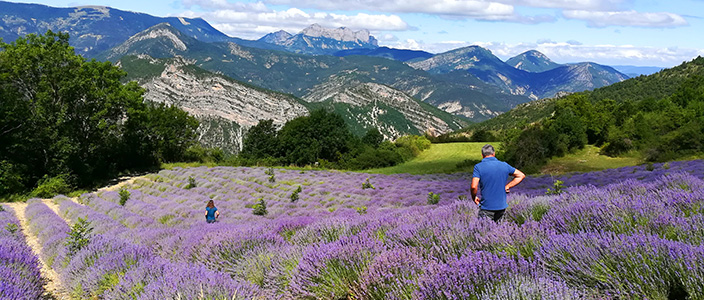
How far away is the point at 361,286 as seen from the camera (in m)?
3.08

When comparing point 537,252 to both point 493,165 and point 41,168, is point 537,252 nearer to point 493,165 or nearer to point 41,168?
point 493,165

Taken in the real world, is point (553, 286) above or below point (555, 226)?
above

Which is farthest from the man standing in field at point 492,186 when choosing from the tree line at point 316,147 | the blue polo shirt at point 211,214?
the tree line at point 316,147

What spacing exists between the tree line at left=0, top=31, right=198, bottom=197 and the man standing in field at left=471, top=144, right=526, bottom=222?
1242 inches

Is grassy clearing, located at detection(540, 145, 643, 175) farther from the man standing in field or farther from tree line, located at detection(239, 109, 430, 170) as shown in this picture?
the man standing in field

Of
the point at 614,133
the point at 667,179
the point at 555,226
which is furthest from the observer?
the point at 614,133

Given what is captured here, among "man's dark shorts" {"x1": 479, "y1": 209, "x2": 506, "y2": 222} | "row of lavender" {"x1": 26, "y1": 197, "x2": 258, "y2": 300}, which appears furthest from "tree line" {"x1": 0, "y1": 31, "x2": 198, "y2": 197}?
"man's dark shorts" {"x1": 479, "y1": 209, "x2": 506, "y2": 222}

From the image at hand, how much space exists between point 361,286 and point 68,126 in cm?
3451

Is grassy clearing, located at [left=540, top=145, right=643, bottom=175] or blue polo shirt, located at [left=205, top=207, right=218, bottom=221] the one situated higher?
blue polo shirt, located at [left=205, top=207, right=218, bottom=221]

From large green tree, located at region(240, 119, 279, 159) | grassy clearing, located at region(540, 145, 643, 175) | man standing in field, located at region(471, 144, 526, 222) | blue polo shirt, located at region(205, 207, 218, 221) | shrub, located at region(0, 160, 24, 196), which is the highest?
man standing in field, located at region(471, 144, 526, 222)

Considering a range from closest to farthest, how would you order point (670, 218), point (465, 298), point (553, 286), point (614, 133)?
point (553, 286) < point (465, 298) < point (670, 218) < point (614, 133)

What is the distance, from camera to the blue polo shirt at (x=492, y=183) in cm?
537

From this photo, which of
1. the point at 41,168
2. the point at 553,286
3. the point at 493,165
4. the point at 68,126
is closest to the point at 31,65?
the point at 68,126

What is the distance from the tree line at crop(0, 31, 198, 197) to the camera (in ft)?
89.7
